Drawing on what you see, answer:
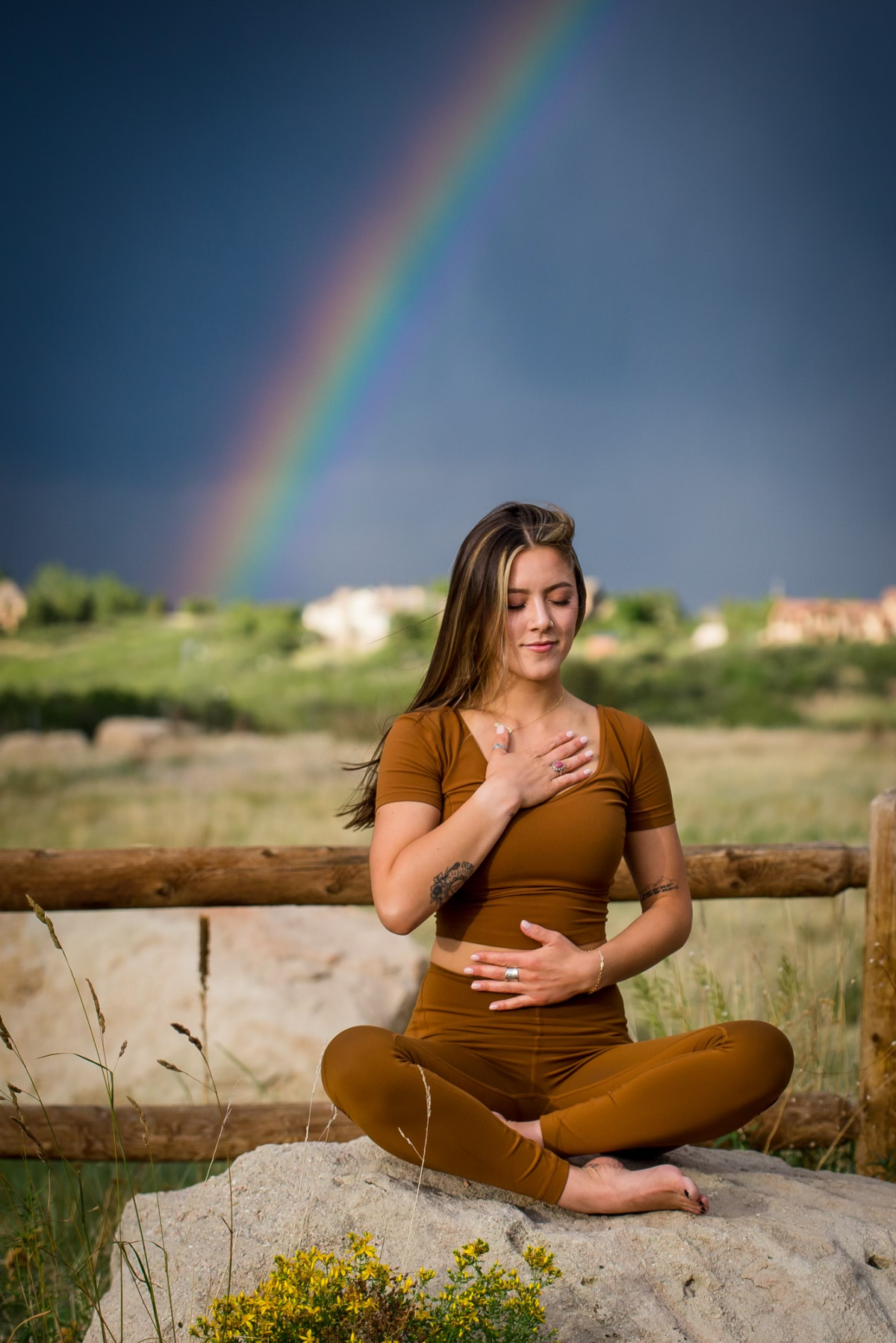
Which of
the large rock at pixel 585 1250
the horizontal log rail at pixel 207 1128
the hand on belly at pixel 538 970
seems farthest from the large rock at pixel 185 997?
the hand on belly at pixel 538 970

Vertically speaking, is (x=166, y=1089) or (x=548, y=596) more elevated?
(x=548, y=596)

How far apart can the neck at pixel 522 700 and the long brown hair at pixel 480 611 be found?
0.10 ft

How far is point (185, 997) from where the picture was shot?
5.10 m

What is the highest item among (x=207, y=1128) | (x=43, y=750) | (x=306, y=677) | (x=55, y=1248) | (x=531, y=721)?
(x=306, y=677)

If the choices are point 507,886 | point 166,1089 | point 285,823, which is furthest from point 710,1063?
point 285,823

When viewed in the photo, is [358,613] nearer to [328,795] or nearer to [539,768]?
[328,795]

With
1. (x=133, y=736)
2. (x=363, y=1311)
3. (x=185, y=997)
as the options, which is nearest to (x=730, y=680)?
(x=133, y=736)

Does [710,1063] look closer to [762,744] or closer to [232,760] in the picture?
[232,760]

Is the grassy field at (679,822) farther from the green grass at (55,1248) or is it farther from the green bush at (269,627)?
the green bush at (269,627)

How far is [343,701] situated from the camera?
2645 centimetres

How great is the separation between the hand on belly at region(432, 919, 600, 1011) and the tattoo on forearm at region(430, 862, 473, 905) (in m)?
0.19

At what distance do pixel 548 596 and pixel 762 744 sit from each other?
21.1m

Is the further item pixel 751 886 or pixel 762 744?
pixel 762 744

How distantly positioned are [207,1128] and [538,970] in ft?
4.97
